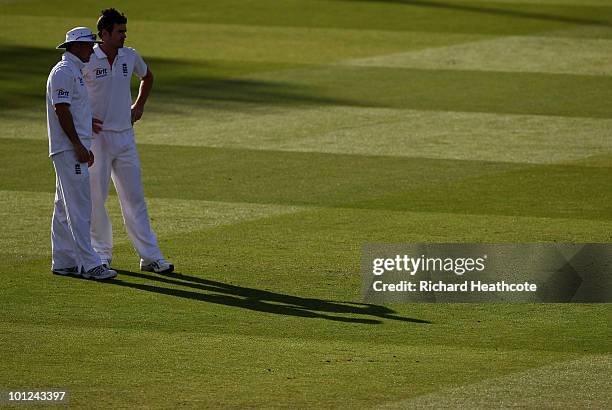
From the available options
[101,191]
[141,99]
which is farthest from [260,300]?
[141,99]

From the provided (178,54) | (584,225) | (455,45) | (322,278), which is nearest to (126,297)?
(322,278)

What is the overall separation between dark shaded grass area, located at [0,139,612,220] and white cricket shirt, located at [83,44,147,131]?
3.05 meters

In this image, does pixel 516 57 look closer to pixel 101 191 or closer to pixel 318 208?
pixel 318 208

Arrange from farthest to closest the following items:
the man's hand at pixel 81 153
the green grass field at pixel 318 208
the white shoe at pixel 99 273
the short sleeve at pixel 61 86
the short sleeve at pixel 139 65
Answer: the short sleeve at pixel 139 65
the white shoe at pixel 99 273
the man's hand at pixel 81 153
the short sleeve at pixel 61 86
the green grass field at pixel 318 208

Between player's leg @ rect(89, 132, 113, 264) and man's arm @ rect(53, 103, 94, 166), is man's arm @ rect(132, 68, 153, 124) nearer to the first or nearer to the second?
player's leg @ rect(89, 132, 113, 264)

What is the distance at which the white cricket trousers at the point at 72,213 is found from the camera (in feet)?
35.4

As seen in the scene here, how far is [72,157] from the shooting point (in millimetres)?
10781

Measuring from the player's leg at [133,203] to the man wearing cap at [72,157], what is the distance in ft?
1.16

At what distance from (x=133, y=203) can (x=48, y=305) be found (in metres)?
1.44

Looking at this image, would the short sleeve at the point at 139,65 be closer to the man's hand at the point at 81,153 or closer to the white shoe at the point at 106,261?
the man's hand at the point at 81,153

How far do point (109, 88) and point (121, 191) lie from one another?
826mm

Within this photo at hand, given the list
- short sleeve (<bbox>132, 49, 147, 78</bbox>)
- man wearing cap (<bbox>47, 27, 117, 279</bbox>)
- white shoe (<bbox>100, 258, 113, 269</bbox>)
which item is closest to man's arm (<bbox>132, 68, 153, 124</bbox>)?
short sleeve (<bbox>132, 49, 147, 78</bbox>)

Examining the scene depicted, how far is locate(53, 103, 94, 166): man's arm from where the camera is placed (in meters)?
10.6

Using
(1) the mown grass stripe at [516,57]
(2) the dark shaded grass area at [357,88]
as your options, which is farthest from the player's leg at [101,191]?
(1) the mown grass stripe at [516,57]
